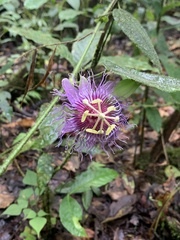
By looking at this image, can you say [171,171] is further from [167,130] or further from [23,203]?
[23,203]

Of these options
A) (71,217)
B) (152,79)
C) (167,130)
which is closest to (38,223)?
(71,217)

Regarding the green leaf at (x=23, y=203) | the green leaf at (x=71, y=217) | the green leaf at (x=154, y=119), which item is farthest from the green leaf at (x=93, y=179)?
the green leaf at (x=154, y=119)

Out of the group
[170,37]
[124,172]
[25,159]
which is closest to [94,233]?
[124,172]

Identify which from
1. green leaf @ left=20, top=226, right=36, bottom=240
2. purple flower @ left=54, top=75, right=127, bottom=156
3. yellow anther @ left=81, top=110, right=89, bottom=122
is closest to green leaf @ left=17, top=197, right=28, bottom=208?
green leaf @ left=20, top=226, right=36, bottom=240

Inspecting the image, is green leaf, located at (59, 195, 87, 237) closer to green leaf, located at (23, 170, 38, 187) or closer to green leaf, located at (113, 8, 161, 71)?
green leaf, located at (23, 170, 38, 187)

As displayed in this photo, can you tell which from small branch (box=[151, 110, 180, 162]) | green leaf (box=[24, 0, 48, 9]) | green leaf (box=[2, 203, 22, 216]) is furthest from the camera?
small branch (box=[151, 110, 180, 162])

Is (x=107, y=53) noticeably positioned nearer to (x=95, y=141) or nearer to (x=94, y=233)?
(x=94, y=233)
